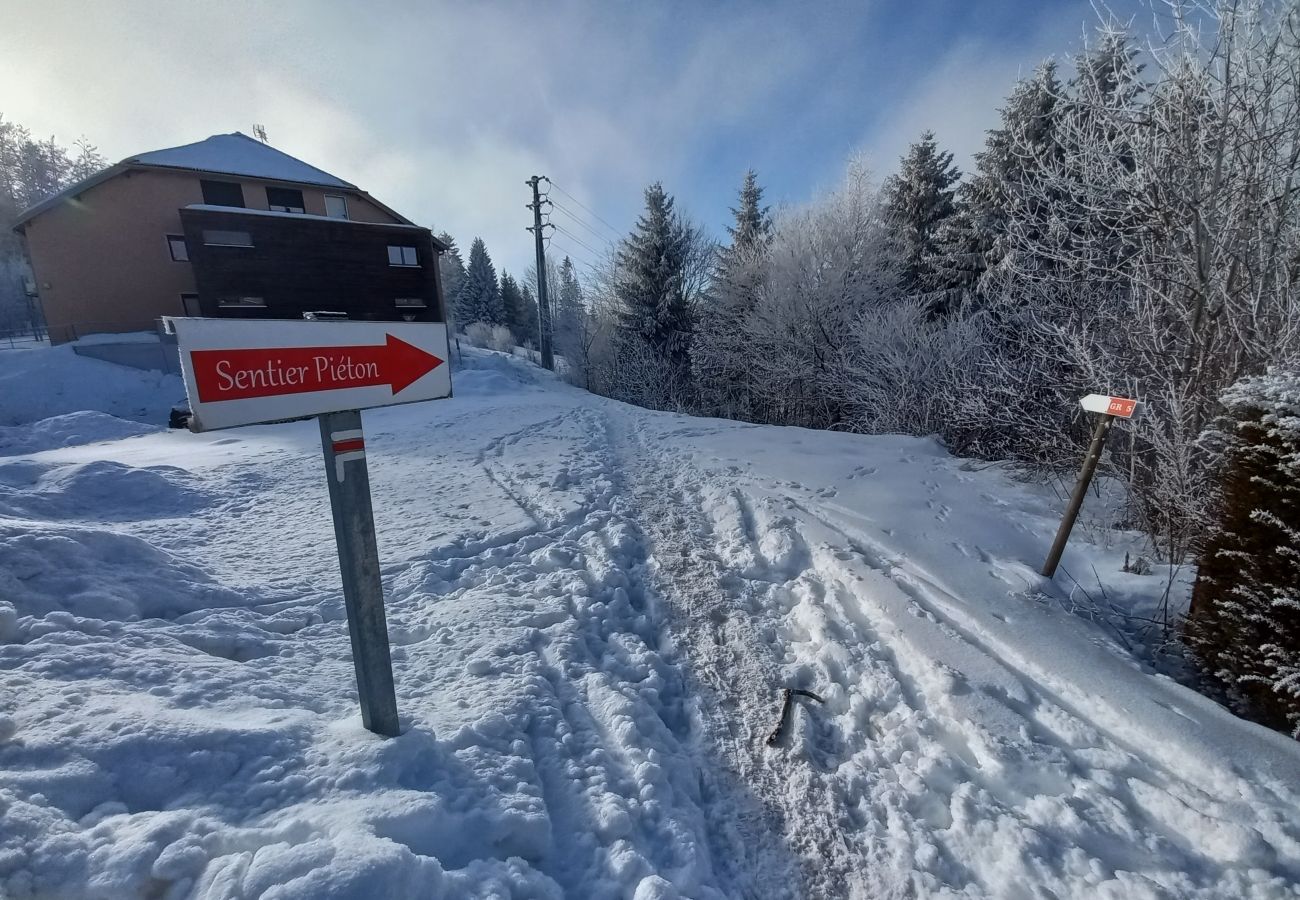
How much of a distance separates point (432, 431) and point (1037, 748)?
9495 millimetres

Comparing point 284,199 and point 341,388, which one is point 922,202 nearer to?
point 341,388

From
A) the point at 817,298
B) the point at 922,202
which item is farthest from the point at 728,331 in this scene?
the point at 922,202

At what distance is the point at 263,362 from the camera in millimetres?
1618

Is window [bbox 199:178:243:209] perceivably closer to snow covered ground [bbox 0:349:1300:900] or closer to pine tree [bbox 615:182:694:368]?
pine tree [bbox 615:182:694:368]

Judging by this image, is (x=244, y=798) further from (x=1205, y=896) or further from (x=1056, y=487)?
(x=1056, y=487)

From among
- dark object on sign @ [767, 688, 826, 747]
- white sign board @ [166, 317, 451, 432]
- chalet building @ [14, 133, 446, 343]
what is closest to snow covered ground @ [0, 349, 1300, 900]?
dark object on sign @ [767, 688, 826, 747]

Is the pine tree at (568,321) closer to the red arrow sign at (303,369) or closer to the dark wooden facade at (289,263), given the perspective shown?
the dark wooden facade at (289,263)

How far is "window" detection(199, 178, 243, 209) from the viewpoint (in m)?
20.7

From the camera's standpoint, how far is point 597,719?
2846mm

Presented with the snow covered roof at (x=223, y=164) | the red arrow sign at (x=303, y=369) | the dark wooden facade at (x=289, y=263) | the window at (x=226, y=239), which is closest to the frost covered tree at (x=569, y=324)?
the dark wooden facade at (x=289, y=263)

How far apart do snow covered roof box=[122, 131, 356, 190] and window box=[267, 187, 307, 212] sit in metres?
0.49

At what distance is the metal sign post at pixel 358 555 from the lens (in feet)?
6.24

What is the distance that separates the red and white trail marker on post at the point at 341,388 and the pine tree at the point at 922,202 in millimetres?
19832

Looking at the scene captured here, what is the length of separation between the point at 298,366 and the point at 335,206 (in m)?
27.4
